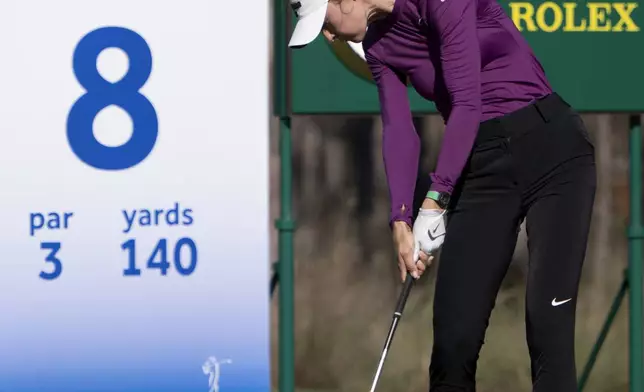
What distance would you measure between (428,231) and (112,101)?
157 cm

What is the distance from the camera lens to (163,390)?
5730 millimetres

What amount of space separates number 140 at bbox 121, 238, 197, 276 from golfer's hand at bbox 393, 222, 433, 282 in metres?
1.14

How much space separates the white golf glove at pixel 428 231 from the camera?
471 centimetres

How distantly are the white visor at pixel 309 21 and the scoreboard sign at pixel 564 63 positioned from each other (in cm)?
83

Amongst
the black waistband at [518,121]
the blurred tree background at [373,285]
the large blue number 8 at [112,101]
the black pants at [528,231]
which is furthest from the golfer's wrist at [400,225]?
the blurred tree background at [373,285]

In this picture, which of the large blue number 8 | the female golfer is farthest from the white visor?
the large blue number 8

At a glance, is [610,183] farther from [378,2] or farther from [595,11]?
[378,2]

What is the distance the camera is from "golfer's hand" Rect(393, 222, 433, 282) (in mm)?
4766

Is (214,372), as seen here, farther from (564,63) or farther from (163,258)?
(564,63)

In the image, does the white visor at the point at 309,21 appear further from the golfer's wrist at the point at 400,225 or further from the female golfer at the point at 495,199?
the golfer's wrist at the point at 400,225

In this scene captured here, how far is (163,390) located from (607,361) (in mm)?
2454

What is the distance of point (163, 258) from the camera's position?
571 cm

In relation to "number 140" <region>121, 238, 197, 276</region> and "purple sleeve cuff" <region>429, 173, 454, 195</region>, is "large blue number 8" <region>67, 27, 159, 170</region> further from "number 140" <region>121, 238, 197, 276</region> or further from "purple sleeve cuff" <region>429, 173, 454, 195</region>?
"purple sleeve cuff" <region>429, 173, 454, 195</region>

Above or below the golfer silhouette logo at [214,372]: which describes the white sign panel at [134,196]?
above
